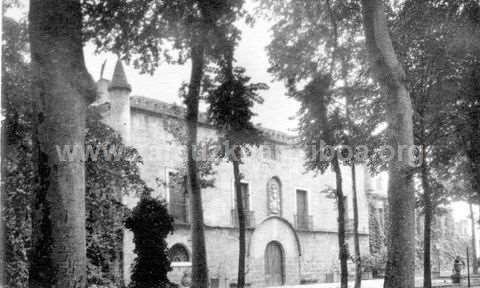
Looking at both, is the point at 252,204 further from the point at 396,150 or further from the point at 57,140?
the point at 57,140

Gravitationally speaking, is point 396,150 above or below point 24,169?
above

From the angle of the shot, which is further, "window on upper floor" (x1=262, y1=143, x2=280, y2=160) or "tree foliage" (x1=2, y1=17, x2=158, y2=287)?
"window on upper floor" (x1=262, y1=143, x2=280, y2=160)

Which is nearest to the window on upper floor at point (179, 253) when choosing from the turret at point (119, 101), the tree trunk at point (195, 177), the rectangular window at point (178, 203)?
the rectangular window at point (178, 203)

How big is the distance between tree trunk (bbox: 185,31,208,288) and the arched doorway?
41.9 feet

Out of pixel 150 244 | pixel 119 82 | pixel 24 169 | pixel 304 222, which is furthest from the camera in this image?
pixel 304 222

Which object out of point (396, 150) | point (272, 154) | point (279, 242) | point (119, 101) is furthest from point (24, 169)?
point (279, 242)

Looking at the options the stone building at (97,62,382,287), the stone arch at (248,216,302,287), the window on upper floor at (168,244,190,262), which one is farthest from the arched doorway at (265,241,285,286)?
the window on upper floor at (168,244,190,262)

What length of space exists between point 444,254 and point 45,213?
4202cm

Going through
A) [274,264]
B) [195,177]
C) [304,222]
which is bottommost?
[274,264]

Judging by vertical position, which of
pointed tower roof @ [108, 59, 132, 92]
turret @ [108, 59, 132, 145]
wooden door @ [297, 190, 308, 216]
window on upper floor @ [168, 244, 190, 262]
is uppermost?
pointed tower roof @ [108, 59, 132, 92]

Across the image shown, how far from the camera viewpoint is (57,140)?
6355 millimetres

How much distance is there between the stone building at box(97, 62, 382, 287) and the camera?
21.4 meters

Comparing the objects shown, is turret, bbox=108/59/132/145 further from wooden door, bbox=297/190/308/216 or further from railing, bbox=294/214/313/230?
railing, bbox=294/214/313/230

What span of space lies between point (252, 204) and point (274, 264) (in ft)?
11.4
